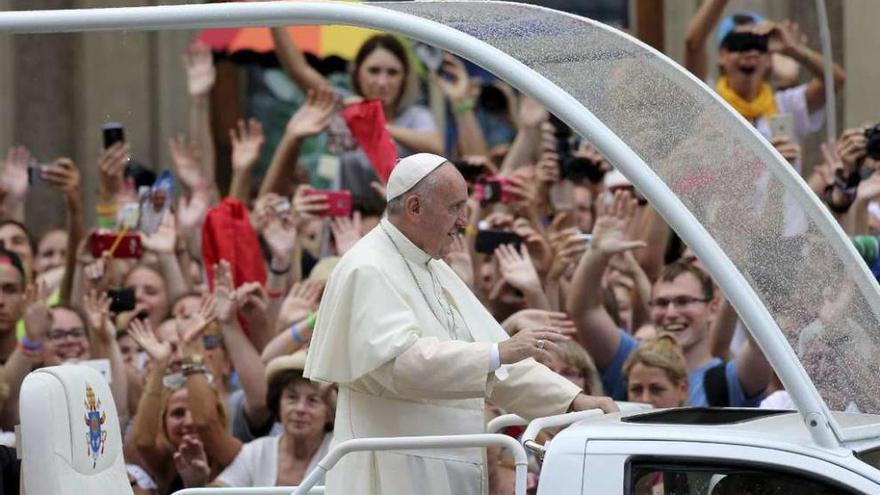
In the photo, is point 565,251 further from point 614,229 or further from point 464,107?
point 464,107

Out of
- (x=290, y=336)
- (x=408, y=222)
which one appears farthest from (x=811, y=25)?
(x=408, y=222)

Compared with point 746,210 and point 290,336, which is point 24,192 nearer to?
point 290,336

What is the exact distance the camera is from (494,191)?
31.8 ft

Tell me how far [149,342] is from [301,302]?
78cm

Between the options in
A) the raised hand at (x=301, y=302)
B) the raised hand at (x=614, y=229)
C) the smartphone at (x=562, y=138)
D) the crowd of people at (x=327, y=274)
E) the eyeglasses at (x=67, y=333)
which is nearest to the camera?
the crowd of people at (x=327, y=274)

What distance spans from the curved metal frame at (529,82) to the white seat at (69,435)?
1.08 meters

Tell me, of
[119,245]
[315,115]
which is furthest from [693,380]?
[119,245]

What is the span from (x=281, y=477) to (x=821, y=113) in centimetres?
402

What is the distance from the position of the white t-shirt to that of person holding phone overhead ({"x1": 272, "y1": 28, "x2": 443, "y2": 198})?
2.79m

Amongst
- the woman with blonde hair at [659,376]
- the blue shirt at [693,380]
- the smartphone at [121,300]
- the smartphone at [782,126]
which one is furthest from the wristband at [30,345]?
the smartphone at [782,126]

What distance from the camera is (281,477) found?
7887mm

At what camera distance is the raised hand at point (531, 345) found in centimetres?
471

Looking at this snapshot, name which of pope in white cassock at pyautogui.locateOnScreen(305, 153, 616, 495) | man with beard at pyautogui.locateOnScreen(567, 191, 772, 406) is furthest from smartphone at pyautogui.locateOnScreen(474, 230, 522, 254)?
pope in white cassock at pyautogui.locateOnScreen(305, 153, 616, 495)

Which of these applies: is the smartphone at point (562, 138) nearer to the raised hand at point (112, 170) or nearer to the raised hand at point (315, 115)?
the raised hand at point (315, 115)
